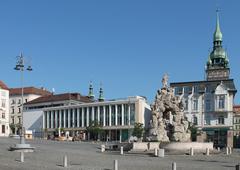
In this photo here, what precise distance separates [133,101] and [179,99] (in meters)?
62.0

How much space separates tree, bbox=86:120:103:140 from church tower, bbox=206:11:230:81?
3796 centimetres

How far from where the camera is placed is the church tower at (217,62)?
13188 cm

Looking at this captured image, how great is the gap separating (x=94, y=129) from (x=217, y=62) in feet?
143

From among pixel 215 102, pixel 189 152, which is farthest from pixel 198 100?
pixel 189 152

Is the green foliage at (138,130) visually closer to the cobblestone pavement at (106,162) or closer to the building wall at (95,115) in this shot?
the building wall at (95,115)

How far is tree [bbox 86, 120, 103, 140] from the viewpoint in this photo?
110062mm

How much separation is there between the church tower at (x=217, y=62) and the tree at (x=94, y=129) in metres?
38.0

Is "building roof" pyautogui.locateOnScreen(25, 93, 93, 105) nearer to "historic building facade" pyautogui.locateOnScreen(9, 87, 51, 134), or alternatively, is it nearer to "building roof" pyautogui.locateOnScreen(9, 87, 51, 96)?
"historic building facade" pyautogui.locateOnScreen(9, 87, 51, 134)

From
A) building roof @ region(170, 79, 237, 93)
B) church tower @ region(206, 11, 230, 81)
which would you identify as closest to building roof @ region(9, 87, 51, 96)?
building roof @ region(170, 79, 237, 93)

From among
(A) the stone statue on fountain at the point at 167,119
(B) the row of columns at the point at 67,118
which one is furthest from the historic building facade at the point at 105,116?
(A) the stone statue on fountain at the point at 167,119

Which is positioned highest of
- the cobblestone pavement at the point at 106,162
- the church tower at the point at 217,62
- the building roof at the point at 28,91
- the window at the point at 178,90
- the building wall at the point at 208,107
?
the church tower at the point at 217,62

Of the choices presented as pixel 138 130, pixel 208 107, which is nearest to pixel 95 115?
pixel 138 130

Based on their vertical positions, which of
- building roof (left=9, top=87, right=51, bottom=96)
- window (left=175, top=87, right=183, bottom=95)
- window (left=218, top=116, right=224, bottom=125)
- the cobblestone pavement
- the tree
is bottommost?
the tree

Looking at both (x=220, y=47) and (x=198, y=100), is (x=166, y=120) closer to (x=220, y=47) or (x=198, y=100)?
(x=198, y=100)
